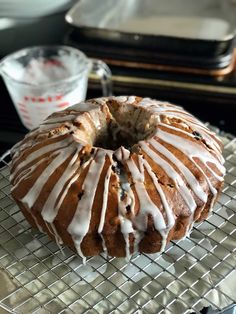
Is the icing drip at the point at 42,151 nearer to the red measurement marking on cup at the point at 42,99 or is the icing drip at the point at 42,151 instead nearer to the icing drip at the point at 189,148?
the icing drip at the point at 189,148

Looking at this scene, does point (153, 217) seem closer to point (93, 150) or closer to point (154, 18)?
point (93, 150)

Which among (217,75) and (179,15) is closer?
(217,75)

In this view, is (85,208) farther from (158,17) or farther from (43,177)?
(158,17)

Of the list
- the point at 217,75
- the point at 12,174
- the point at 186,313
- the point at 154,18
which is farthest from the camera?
the point at 154,18

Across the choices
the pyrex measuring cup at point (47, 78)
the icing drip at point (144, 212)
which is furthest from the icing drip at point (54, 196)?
the pyrex measuring cup at point (47, 78)

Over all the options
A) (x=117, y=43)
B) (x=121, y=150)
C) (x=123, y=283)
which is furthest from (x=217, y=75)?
(x=123, y=283)
